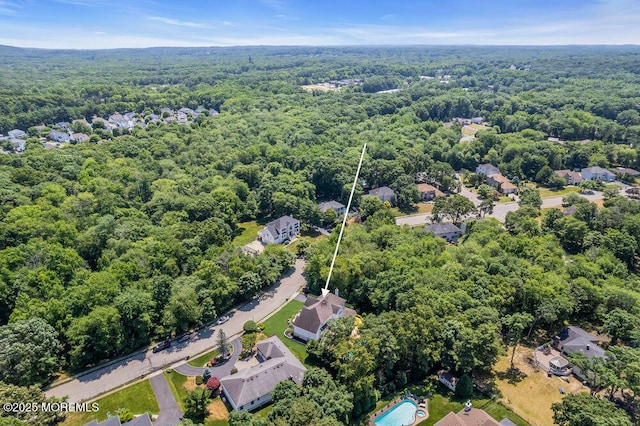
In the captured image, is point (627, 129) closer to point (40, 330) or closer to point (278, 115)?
point (278, 115)

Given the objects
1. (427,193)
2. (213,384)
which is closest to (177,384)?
(213,384)

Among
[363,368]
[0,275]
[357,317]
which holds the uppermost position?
[0,275]

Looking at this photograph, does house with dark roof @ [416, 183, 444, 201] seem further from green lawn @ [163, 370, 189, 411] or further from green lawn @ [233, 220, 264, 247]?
green lawn @ [163, 370, 189, 411]

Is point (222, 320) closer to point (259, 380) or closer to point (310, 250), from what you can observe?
point (259, 380)

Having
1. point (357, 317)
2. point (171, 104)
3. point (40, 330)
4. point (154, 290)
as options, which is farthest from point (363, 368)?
point (171, 104)

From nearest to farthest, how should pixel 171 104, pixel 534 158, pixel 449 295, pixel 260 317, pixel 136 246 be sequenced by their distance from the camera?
pixel 449 295, pixel 260 317, pixel 136 246, pixel 534 158, pixel 171 104

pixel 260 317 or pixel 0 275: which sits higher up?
pixel 0 275

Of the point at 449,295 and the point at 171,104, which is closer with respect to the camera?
the point at 449,295

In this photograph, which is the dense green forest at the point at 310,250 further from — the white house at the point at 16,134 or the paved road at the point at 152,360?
the white house at the point at 16,134
